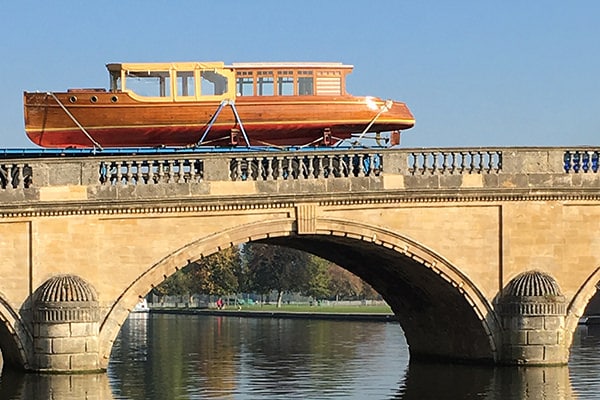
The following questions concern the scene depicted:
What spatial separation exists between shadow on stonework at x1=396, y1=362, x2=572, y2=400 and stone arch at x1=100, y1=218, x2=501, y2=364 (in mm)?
802

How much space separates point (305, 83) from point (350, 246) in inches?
146

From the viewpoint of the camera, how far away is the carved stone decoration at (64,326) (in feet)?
82.8

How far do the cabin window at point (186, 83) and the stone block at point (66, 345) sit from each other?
18.9 ft

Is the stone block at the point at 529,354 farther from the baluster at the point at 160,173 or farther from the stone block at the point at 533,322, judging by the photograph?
the baluster at the point at 160,173

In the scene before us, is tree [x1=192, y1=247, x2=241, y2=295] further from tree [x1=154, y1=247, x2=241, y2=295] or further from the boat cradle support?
the boat cradle support

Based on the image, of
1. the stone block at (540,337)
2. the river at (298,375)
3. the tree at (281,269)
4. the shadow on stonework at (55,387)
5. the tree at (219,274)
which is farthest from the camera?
the tree at (219,274)

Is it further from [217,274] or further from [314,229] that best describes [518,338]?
[217,274]

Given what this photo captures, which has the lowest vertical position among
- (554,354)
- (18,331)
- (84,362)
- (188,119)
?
(554,354)

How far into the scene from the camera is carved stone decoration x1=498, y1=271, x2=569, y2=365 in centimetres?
2769

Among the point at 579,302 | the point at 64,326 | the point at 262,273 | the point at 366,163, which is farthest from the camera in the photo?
the point at 262,273

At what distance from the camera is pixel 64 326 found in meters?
25.3

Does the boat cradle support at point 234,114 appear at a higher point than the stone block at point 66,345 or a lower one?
higher

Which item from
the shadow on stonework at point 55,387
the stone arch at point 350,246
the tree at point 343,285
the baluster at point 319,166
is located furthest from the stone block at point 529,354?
the tree at point 343,285

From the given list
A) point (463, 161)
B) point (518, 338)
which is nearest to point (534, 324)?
point (518, 338)
